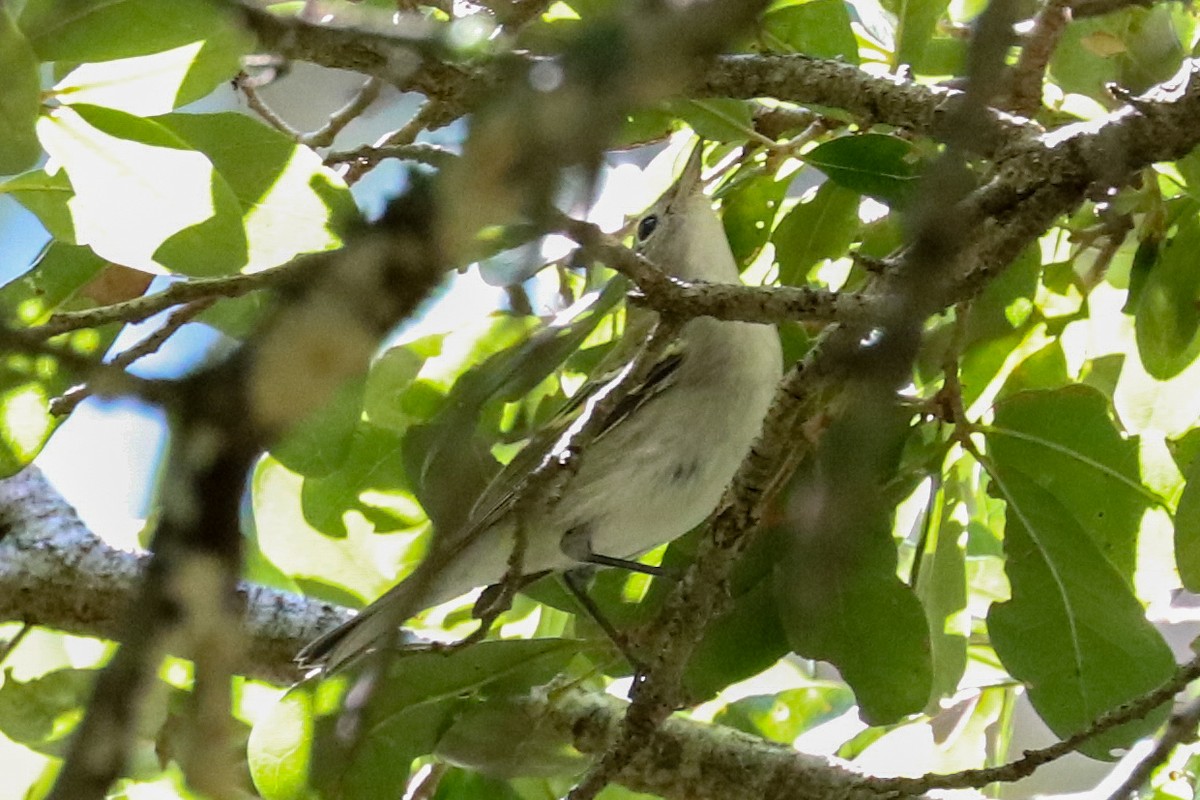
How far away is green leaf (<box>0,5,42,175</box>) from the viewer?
75cm

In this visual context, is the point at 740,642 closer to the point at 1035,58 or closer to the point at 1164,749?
the point at 1164,749

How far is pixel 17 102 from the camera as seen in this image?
2.72 feet

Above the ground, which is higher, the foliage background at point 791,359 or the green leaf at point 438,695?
the foliage background at point 791,359

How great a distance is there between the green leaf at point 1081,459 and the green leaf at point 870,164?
0.24 metres

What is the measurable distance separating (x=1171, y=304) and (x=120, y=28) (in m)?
0.92

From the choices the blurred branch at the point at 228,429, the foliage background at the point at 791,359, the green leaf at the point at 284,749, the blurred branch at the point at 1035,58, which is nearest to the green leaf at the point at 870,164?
the foliage background at the point at 791,359

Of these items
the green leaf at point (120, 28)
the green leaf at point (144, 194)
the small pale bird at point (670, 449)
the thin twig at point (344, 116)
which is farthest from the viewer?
the small pale bird at point (670, 449)

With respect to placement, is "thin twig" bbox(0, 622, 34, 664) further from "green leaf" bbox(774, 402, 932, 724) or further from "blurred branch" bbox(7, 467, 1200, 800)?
"green leaf" bbox(774, 402, 932, 724)

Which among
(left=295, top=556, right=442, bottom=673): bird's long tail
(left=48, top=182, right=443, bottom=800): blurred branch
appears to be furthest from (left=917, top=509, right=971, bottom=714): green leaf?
(left=48, top=182, right=443, bottom=800): blurred branch

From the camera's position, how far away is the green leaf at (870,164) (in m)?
1.07

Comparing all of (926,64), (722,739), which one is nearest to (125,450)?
(722,739)

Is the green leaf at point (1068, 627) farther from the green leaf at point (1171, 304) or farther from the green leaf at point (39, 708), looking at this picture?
the green leaf at point (39, 708)

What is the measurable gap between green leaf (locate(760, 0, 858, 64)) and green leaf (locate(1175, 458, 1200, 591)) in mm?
493

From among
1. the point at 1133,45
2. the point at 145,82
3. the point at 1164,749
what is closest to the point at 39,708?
the point at 145,82
